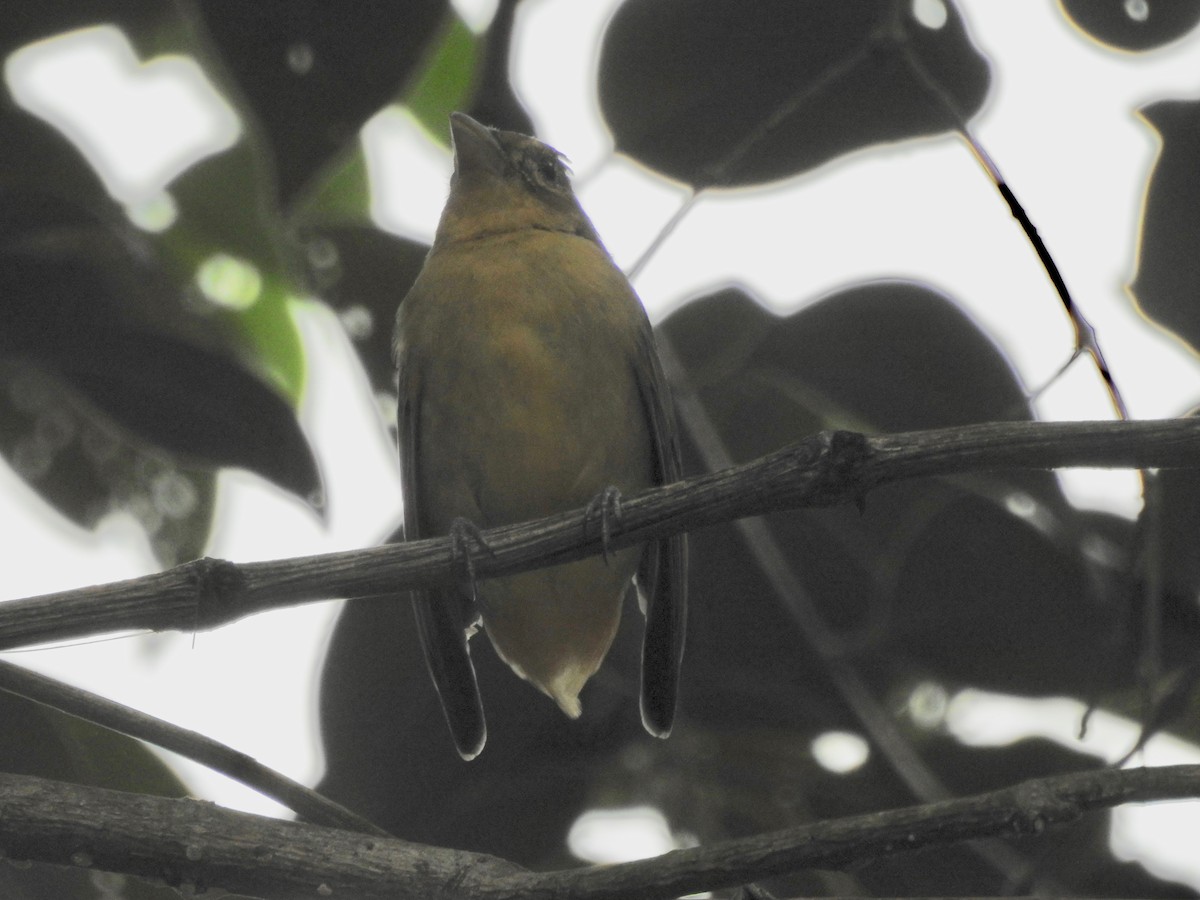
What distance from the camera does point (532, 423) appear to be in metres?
3.85

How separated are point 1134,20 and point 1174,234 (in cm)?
58

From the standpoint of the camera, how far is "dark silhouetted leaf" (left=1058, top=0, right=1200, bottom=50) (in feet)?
10.1

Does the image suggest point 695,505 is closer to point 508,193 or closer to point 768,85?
point 768,85

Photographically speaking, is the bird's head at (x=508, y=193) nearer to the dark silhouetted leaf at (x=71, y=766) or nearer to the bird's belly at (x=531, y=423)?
the bird's belly at (x=531, y=423)

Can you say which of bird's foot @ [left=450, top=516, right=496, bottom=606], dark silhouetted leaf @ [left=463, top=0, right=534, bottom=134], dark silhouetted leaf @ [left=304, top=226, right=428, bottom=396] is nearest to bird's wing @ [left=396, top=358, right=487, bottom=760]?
bird's foot @ [left=450, top=516, right=496, bottom=606]

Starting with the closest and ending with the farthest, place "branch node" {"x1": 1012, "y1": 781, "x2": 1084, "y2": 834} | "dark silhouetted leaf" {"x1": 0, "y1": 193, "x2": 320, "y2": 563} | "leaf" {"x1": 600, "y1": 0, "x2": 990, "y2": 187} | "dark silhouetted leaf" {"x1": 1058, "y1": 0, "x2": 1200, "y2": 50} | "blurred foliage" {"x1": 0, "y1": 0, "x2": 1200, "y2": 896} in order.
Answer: "branch node" {"x1": 1012, "y1": 781, "x2": 1084, "y2": 834} → "blurred foliage" {"x1": 0, "y1": 0, "x2": 1200, "y2": 896} → "dark silhouetted leaf" {"x1": 0, "y1": 193, "x2": 320, "y2": 563} → "dark silhouetted leaf" {"x1": 1058, "y1": 0, "x2": 1200, "y2": 50} → "leaf" {"x1": 600, "y1": 0, "x2": 990, "y2": 187}

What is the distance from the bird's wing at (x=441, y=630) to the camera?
129 inches

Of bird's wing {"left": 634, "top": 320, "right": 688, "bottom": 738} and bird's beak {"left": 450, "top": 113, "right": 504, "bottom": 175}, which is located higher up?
bird's beak {"left": 450, "top": 113, "right": 504, "bottom": 175}

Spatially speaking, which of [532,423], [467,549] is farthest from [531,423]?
[467,549]

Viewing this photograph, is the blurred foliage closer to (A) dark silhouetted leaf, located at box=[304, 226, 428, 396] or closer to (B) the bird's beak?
(A) dark silhouetted leaf, located at box=[304, 226, 428, 396]

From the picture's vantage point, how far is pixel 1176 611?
2.93 meters

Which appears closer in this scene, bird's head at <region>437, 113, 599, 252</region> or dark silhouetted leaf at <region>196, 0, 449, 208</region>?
dark silhouetted leaf at <region>196, 0, 449, 208</region>

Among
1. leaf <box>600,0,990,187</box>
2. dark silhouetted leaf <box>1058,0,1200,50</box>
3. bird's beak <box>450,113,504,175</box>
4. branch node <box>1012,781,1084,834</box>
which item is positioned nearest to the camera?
branch node <box>1012,781,1084,834</box>

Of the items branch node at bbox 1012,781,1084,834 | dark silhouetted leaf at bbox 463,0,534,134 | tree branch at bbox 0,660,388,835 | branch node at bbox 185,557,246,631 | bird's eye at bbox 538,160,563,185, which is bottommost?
branch node at bbox 1012,781,1084,834
